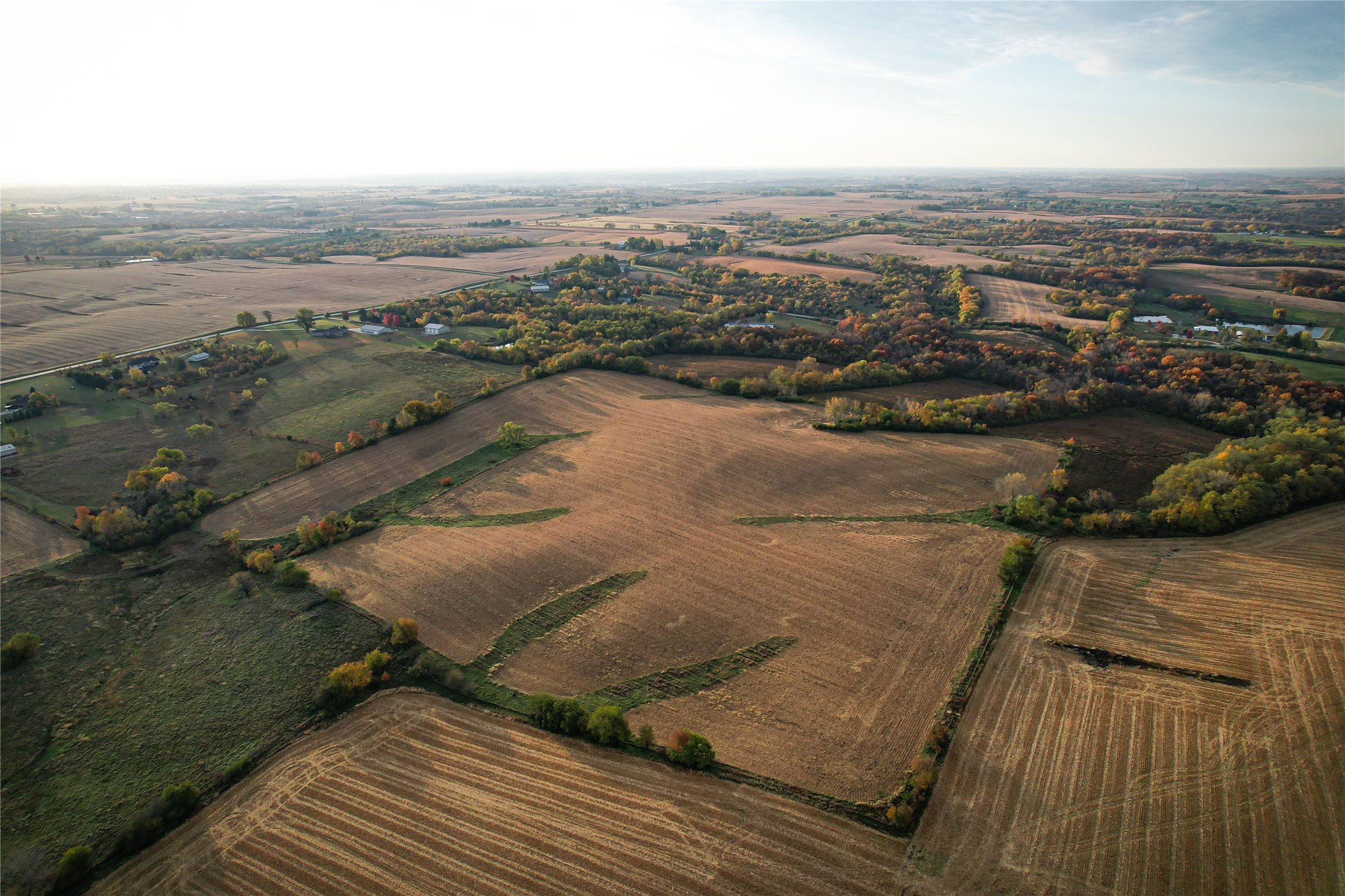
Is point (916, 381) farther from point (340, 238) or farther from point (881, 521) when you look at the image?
point (340, 238)

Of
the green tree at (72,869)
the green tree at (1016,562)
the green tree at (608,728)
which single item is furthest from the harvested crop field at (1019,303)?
the green tree at (72,869)

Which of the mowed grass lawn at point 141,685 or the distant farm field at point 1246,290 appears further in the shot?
the distant farm field at point 1246,290

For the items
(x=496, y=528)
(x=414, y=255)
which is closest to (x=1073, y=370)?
(x=496, y=528)

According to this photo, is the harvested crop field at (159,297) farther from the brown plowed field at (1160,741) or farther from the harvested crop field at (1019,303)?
the brown plowed field at (1160,741)

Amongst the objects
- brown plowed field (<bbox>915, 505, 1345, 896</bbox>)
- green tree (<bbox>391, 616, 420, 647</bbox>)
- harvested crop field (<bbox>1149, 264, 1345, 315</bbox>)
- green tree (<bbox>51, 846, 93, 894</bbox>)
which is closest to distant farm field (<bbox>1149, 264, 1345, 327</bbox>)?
harvested crop field (<bbox>1149, 264, 1345, 315</bbox>)

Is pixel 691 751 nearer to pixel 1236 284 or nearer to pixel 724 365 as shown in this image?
pixel 724 365

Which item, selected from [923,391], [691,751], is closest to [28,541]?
[691,751]

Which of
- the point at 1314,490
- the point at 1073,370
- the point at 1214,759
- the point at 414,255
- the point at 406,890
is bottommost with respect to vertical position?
the point at 406,890
